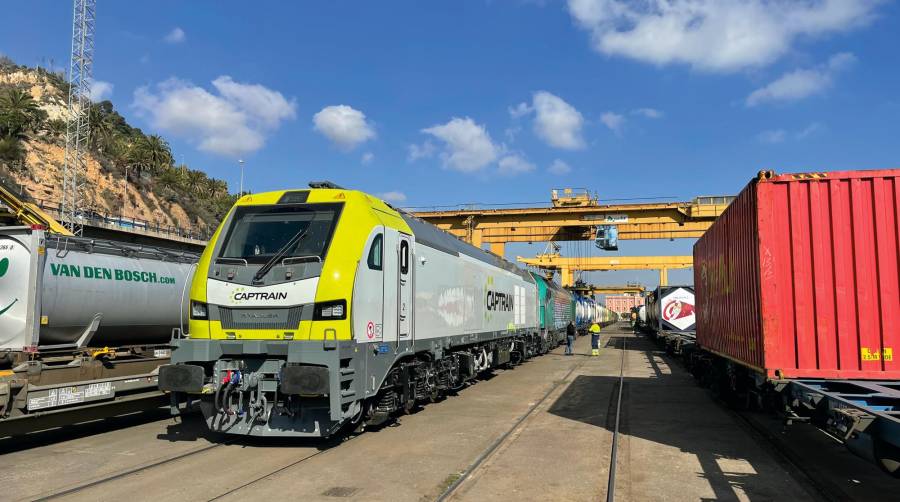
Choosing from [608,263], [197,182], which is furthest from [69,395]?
[197,182]

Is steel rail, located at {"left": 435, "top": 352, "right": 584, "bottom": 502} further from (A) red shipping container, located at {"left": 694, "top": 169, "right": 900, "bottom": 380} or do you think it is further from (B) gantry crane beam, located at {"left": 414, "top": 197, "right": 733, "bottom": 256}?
(B) gantry crane beam, located at {"left": 414, "top": 197, "right": 733, "bottom": 256}

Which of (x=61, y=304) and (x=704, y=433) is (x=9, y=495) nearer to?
(x=61, y=304)

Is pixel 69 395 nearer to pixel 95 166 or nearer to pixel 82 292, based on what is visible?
pixel 82 292

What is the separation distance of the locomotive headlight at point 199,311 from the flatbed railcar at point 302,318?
2 cm

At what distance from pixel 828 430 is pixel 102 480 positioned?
763cm

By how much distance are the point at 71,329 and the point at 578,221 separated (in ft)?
82.6

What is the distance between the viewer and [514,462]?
23.6 ft

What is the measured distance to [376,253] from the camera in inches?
328

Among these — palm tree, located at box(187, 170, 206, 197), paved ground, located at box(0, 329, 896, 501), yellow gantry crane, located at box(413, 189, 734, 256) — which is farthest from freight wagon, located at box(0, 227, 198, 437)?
palm tree, located at box(187, 170, 206, 197)

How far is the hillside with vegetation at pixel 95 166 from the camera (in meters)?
41.9

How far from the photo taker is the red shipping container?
6.76 metres

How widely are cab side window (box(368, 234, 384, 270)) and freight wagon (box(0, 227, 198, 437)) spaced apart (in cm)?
309

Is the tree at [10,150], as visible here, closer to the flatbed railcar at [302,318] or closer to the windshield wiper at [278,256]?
the flatbed railcar at [302,318]

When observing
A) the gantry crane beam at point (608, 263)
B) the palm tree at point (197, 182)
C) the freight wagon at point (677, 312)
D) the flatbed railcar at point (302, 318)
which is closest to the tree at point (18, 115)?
the palm tree at point (197, 182)
